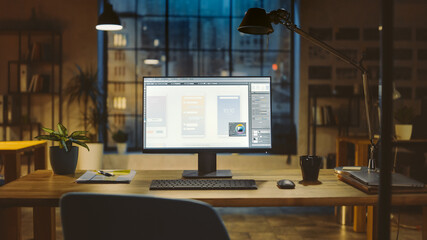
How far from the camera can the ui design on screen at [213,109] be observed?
1790mm

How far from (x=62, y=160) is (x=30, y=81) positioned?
3.59 metres

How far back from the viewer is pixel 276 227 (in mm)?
3336

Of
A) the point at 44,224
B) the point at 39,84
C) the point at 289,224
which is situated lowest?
the point at 289,224

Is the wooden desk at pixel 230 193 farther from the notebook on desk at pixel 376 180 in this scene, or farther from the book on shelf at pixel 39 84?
the book on shelf at pixel 39 84

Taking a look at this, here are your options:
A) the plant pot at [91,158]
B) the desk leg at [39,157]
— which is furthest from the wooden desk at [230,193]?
the plant pot at [91,158]

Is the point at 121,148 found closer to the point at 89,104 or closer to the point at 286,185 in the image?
the point at 89,104

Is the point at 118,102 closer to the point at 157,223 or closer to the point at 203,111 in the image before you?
the point at 203,111

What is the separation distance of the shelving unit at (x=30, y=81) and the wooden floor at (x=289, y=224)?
153 centimetres

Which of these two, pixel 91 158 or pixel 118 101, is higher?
pixel 118 101

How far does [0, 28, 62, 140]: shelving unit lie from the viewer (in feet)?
15.9

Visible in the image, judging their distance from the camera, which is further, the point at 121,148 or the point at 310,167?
the point at 121,148

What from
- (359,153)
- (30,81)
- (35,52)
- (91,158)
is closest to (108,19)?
(35,52)

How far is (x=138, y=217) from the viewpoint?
2.38 feet

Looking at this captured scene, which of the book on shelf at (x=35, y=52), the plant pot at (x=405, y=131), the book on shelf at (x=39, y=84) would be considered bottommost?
the plant pot at (x=405, y=131)
